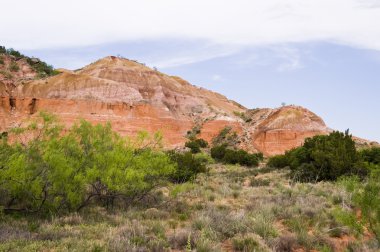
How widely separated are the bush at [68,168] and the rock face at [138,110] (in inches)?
1301

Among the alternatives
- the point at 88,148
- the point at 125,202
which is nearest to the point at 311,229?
the point at 125,202

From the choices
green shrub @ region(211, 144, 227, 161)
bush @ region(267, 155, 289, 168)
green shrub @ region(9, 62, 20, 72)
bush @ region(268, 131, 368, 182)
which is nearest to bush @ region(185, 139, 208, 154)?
green shrub @ region(211, 144, 227, 161)

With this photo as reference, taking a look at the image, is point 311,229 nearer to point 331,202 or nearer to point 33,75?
point 331,202

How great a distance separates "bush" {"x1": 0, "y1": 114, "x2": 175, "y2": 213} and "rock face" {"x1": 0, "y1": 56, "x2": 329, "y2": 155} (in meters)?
33.1

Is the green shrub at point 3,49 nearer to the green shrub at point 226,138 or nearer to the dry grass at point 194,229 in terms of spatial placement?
the green shrub at point 226,138

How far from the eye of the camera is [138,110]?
164ft

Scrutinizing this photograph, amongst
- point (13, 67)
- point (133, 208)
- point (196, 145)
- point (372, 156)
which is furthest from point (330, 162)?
point (13, 67)

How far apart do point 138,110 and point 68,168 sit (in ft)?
130

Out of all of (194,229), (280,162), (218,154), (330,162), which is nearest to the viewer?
(194,229)

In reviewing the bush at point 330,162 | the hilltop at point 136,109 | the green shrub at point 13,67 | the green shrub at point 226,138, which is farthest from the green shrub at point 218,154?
the green shrub at point 13,67

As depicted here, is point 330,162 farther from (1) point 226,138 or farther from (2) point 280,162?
(1) point 226,138

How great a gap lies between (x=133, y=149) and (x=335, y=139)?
1479 cm

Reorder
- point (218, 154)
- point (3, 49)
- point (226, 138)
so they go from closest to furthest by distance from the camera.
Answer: point (218, 154), point (226, 138), point (3, 49)

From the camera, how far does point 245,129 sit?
2010 inches
